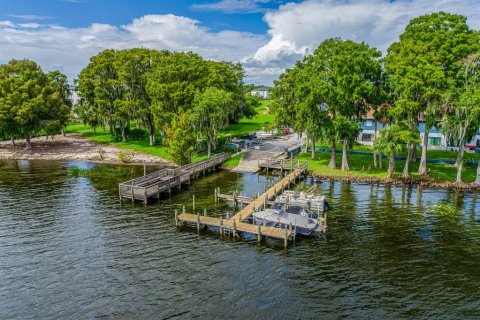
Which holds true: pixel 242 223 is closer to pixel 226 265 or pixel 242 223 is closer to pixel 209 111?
pixel 226 265

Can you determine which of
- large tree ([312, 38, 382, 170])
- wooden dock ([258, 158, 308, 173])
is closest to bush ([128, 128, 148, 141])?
wooden dock ([258, 158, 308, 173])

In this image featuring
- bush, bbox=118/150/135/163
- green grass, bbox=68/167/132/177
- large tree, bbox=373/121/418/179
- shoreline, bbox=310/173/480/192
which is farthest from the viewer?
bush, bbox=118/150/135/163

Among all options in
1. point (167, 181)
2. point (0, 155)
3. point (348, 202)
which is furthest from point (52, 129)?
point (348, 202)

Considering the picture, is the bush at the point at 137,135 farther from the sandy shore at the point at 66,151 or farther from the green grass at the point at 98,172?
the green grass at the point at 98,172

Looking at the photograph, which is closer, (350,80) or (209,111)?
(350,80)

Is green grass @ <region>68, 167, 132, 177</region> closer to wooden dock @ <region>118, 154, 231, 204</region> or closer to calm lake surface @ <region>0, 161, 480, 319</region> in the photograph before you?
wooden dock @ <region>118, 154, 231, 204</region>

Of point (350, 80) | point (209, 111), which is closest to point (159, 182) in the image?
point (209, 111)

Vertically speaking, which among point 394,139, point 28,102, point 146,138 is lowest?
point 146,138
